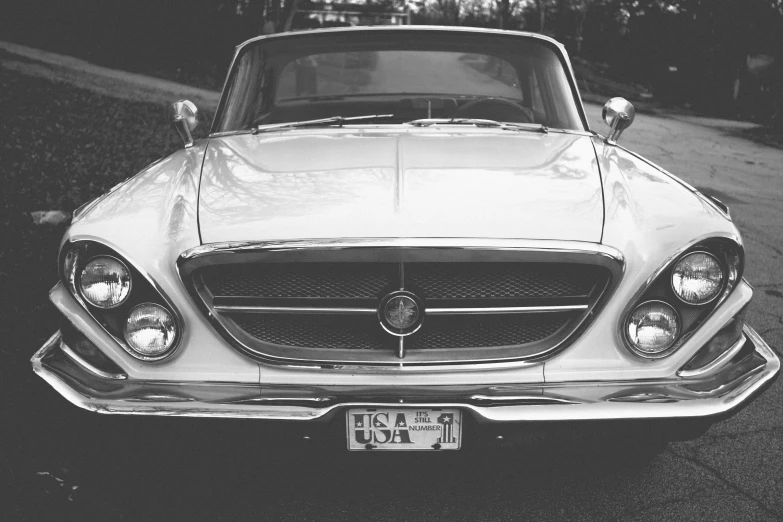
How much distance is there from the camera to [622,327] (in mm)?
2104

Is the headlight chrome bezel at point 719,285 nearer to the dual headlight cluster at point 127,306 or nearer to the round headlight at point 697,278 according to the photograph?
the round headlight at point 697,278

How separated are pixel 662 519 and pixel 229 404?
1350mm

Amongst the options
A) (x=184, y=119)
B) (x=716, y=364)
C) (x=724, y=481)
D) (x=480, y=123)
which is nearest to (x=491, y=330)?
(x=716, y=364)

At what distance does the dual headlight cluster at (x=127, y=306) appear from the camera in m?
2.08

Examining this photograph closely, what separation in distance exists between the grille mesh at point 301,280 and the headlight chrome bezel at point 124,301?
0.45 ft

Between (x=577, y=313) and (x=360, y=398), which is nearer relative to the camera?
(x=360, y=398)

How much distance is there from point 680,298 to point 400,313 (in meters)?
0.77

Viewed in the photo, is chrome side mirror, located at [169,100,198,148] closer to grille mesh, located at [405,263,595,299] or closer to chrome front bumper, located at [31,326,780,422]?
chrome front bumper, located at [31,326,780,422]

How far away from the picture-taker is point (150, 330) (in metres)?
2.08

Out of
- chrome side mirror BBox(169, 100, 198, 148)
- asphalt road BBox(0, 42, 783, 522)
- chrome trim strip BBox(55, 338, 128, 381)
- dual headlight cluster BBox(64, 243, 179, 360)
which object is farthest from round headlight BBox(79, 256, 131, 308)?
chrome side mirror BBox(169, 100, 198, 148)

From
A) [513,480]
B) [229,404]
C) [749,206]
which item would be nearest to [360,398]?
[229,404]

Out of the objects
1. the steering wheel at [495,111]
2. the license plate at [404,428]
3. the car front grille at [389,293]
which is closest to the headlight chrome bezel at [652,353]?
the car front grille at [389,293]

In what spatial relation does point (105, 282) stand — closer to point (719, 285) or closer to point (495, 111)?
point (719, 285)

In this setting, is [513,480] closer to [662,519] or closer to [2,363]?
[662,519]
